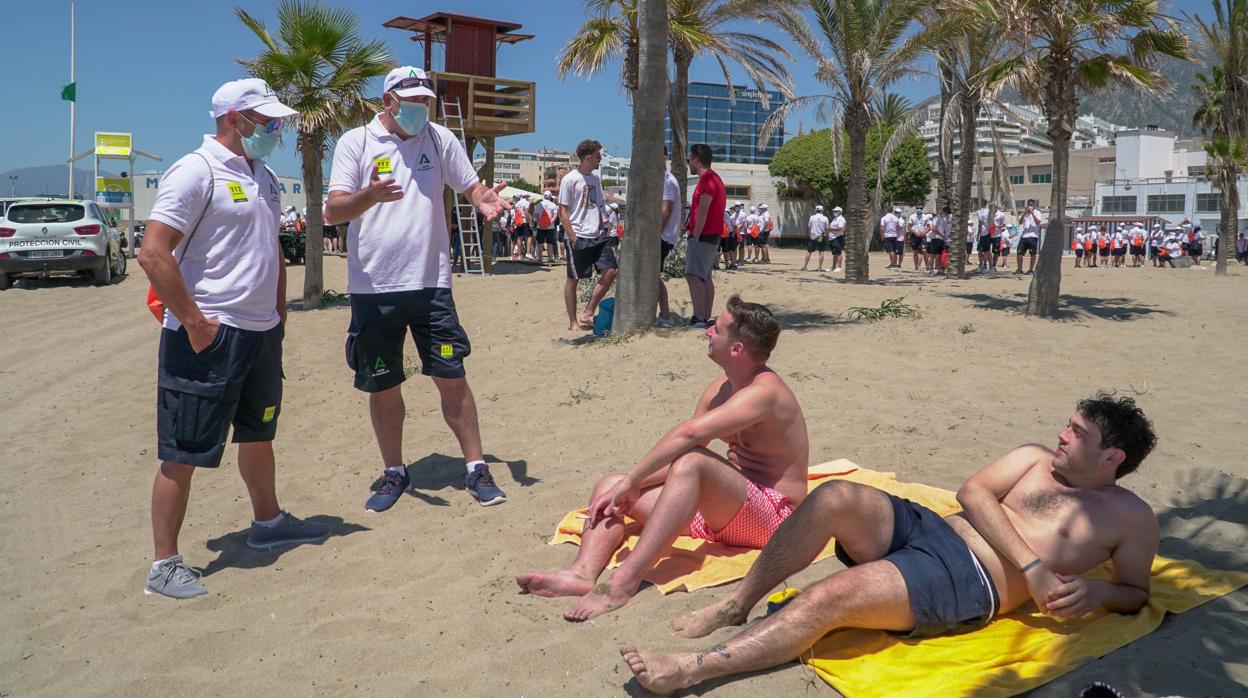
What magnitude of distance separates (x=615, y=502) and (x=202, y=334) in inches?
69.5

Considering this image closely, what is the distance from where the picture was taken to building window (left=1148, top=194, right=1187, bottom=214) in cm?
6844

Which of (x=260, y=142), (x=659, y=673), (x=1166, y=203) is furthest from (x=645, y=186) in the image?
(x=1166, y=203)

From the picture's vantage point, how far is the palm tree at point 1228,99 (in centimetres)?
2000

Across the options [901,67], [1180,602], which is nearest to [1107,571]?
[1180,602]

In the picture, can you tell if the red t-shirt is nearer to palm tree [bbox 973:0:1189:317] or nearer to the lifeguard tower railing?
palm tree [bbox 973:0:1189:317]

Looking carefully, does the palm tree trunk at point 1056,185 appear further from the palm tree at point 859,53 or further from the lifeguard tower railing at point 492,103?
the lifeguard tower railing at point 492,103

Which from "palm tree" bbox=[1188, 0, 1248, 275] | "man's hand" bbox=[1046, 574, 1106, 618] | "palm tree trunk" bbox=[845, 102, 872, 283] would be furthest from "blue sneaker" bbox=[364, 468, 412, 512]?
"palm tree" bbox=[1188, 0, 1248, 275]

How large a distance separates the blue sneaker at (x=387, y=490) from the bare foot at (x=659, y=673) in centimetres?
231

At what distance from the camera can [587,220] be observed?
8.93 m

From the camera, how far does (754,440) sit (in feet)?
12.2

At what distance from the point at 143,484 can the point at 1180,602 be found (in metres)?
5.33

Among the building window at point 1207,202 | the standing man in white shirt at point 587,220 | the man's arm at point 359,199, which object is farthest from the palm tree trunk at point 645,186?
the building window at point 1207,202

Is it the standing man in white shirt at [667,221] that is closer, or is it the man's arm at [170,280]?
the man's arm at [170,280]

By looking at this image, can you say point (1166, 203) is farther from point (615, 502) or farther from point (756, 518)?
point (615, 502)
